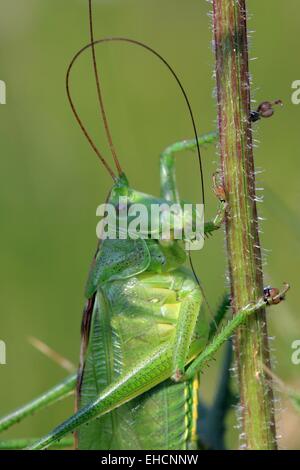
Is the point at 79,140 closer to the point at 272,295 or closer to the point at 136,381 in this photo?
the point at 136,381

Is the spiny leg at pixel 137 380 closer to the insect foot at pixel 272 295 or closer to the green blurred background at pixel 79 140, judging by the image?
the insect foot at pixel 272 295

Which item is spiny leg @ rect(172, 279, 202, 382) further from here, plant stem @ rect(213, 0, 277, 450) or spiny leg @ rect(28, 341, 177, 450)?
plant stem @ rect(213, 0, 277, 450)

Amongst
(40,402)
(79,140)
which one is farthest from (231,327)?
(79,140)

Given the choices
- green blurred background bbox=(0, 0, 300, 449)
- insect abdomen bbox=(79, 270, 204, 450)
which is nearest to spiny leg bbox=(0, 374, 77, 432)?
insect abdomen bbox=(79, 270, 204, 450)

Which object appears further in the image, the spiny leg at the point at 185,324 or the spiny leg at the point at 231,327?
the spiny leg at the point at 185,324

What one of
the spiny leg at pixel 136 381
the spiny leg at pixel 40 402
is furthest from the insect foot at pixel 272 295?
the spiny leg at pixel 40 402
